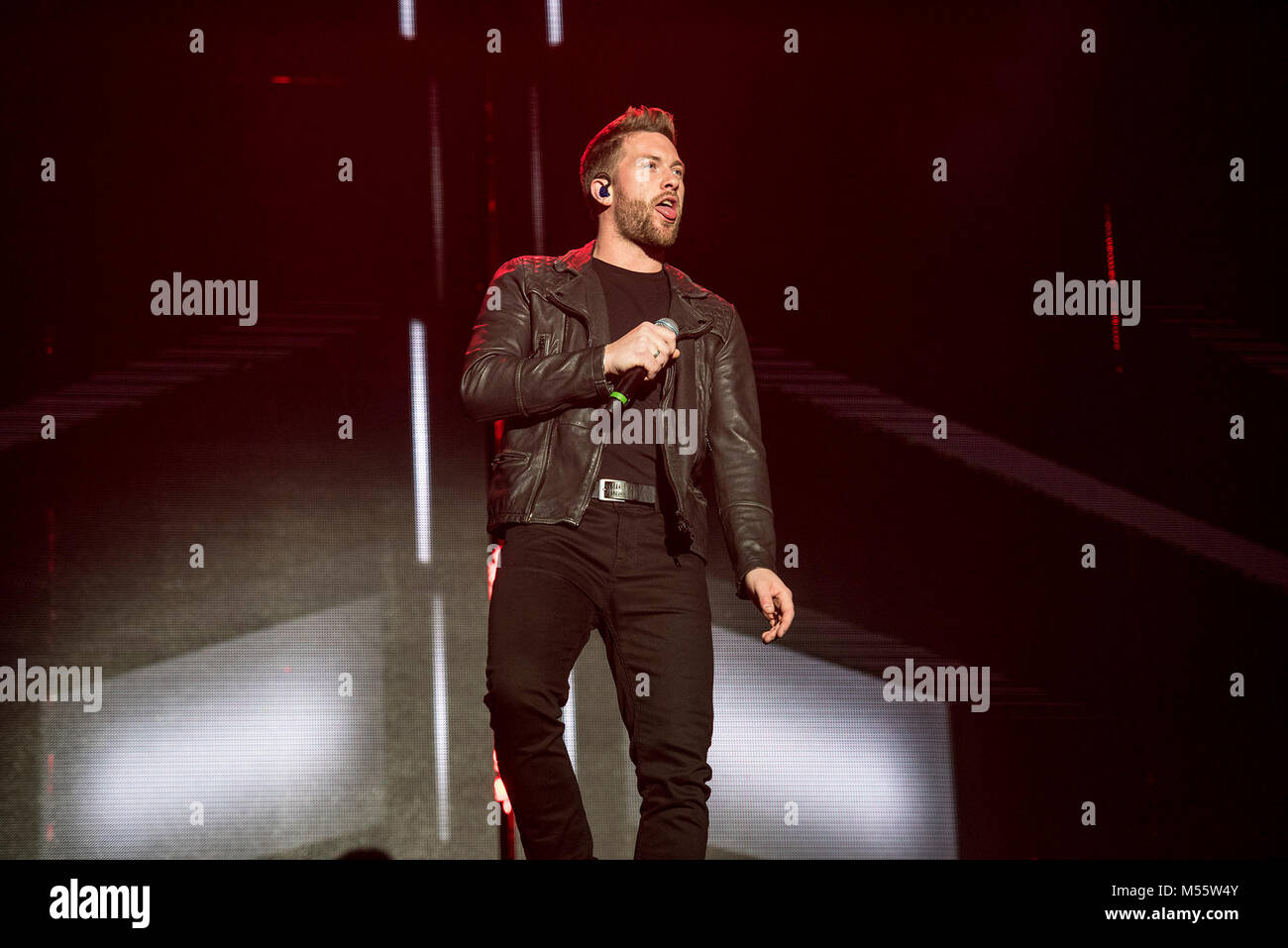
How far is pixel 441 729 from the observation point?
359 centimetres

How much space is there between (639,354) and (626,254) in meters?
0.54

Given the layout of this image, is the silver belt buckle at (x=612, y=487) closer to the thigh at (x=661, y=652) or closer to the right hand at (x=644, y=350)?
the thigh at (x=661, y=652)

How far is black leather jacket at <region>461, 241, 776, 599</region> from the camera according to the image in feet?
8.35

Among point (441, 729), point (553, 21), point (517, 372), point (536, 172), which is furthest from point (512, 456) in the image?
point (553, 21)

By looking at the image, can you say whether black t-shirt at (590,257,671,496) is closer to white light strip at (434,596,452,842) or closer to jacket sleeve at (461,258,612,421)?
jacket sleeve at (461,258,612,421)

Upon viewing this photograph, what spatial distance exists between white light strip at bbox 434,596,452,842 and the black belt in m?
1.22

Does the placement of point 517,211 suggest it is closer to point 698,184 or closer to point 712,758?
point 698,184

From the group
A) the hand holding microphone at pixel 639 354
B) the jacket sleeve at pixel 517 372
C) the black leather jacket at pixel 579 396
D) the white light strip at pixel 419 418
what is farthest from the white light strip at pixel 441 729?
the hand holding microphone at pixel 639 354

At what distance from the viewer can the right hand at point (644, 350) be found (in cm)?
242

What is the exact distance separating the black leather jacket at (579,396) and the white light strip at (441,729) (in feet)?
3.56

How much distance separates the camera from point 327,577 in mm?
3568

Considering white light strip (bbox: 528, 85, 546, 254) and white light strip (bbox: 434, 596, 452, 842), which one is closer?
white light strip (bbox: 434, 596, 452, 842)

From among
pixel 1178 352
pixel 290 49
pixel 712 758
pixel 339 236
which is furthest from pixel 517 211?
pixel 1178 352

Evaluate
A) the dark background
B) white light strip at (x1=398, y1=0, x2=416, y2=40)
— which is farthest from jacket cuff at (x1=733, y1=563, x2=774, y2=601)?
white light strip at (x1=398, y1=0, x2=416, y2=40)
